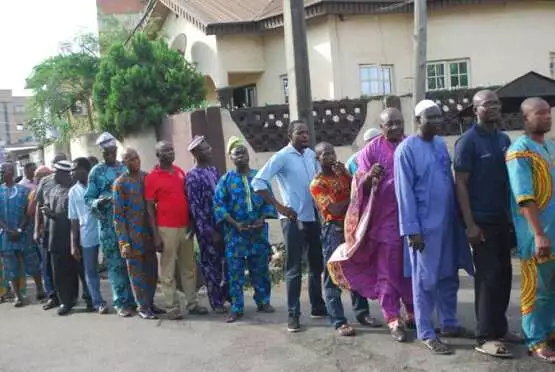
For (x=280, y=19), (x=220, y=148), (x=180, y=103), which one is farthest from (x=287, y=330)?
(x=280, y=19)

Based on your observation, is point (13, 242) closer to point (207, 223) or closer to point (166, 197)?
point (166, 197)

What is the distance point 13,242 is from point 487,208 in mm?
6515

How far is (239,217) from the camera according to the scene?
21.7 ft

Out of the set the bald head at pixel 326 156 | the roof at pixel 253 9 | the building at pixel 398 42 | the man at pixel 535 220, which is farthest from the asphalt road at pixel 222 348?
the roof at pixel 253 9

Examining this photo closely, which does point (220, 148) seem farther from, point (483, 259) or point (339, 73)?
point (483, 259)

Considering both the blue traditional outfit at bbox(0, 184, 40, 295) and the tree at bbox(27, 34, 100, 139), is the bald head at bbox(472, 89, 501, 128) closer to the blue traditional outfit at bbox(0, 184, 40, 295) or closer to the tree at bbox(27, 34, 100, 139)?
the blue traditional outfit at bbox(0, 184, 40, 295)

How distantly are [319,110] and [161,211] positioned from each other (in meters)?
4.60

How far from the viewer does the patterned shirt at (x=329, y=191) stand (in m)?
5.77

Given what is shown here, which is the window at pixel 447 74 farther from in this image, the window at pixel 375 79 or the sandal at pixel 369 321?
the sandal at pixel 369 321

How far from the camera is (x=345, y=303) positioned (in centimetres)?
711

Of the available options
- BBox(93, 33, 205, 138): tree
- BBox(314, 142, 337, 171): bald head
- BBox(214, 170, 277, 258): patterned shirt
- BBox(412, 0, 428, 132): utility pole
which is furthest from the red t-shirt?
BBox(93, 33, 205, 138): tree

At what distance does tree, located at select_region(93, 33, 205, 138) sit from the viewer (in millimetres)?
12680

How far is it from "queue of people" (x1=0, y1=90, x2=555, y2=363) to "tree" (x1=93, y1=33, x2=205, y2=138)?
185 inches

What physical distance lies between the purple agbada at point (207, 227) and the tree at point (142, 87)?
19.4 ft
